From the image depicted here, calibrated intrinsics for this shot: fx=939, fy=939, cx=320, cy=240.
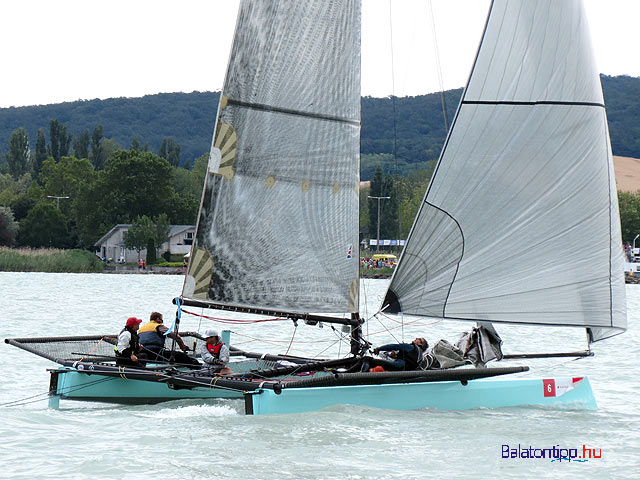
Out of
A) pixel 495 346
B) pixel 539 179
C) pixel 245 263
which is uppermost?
pixel 539 179

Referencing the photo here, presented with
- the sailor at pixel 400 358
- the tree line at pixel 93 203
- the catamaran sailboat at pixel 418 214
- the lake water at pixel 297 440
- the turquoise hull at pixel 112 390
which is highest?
the tree line at pixel 93 203

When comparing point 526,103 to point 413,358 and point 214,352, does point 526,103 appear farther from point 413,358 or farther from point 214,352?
point 214,352

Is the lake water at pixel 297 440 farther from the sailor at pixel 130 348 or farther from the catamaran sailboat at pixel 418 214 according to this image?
the sailor at pixel 130 348

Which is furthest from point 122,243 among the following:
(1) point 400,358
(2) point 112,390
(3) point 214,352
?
(1) point 400,358

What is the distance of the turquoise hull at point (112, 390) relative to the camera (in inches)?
485

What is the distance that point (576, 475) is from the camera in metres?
10.0

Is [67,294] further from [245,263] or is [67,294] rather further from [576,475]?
[576,475]

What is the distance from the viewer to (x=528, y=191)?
452 inches

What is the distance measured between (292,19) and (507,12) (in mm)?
2817

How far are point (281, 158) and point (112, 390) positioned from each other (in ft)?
12.5

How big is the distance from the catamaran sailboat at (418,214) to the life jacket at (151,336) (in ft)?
2.20

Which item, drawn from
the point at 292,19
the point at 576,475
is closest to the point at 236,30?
the point at 292,19

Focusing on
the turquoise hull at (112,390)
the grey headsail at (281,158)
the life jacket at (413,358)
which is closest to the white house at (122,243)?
the turquoise hull at (112,390)

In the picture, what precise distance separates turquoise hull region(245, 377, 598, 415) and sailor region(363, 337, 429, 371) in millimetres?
304
